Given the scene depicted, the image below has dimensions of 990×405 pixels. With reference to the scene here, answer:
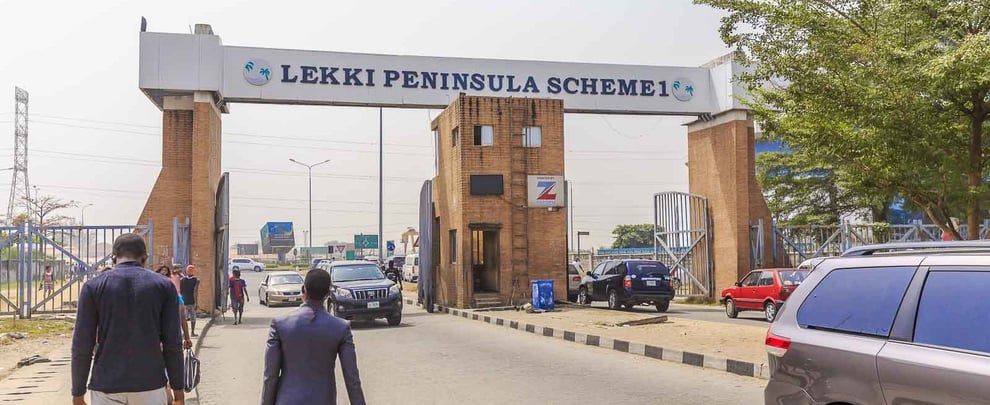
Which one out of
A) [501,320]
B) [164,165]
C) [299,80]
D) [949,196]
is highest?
[299,80]

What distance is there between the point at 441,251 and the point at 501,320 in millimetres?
7475

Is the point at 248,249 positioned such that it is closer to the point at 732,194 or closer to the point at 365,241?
the point at 365,241

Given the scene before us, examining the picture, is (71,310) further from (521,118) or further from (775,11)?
(775,11)

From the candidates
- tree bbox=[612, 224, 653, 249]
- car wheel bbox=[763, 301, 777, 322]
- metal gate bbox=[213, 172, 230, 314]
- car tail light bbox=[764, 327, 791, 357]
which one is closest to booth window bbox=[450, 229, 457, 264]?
metal gate bbox=[213, 172, 230, 314]

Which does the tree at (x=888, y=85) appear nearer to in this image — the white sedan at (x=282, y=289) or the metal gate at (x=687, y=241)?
the metal gate at (x=687, y=241)

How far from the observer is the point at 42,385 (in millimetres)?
10656

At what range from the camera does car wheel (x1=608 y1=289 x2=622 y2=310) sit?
25.3 meters

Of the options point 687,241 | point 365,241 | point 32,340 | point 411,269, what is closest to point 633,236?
point 365,241

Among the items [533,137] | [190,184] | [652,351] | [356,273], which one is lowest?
[652,351]

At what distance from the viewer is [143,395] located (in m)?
4.71

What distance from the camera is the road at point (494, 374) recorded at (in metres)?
9.44

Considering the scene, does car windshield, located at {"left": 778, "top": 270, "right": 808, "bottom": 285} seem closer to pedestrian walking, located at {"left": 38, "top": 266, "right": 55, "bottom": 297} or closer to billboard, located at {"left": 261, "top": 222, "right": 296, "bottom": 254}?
pedestrian walking, located at {"left": 38, "top": 266, "right": 55, "bottom": 297}

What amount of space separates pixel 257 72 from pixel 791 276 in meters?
16.3

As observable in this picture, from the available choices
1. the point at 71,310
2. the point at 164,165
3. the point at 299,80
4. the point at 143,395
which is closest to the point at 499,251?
the point at 299,80
